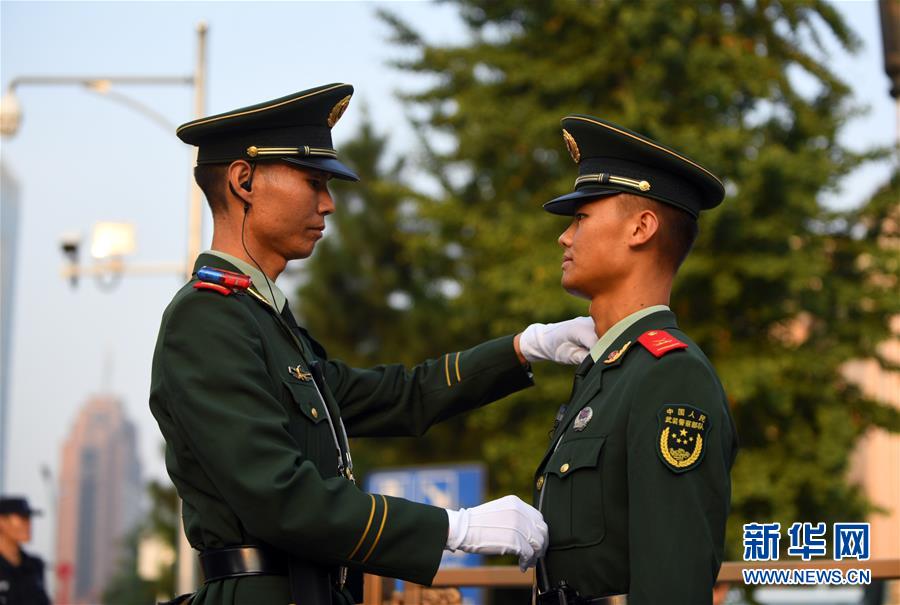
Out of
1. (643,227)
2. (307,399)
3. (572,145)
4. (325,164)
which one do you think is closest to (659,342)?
(643,227)

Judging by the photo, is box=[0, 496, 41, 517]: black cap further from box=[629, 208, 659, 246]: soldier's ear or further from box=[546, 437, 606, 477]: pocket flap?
box=[629, 208, 659, 246]: soldier's ear

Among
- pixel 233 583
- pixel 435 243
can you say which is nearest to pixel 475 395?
pixel 233 583

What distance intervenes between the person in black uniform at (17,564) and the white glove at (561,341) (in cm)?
667

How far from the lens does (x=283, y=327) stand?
14.5ft

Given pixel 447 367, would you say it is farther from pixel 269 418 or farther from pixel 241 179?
pixel 269 418

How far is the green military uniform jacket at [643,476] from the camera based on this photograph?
380 cm

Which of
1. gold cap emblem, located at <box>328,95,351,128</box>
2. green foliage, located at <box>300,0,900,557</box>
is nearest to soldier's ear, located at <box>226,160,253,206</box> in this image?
gold cap emblem, located at <box>328,95,351,128</box>

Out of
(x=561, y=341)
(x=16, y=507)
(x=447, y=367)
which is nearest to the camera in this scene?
(x=561, y=341)

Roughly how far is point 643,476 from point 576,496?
0.32m

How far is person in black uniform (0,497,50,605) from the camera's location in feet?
34.3

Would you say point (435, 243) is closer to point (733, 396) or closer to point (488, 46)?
point (488, 46)

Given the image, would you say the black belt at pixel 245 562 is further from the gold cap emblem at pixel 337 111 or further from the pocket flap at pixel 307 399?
the gold cap emblem at pixel 337 111

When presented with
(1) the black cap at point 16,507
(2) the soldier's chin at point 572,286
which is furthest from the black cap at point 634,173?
(1) the black cap at point 16,507

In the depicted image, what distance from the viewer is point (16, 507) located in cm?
1119
